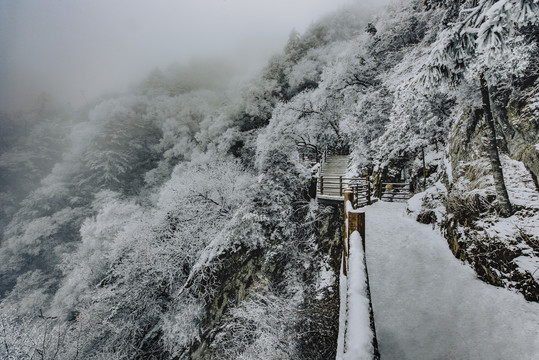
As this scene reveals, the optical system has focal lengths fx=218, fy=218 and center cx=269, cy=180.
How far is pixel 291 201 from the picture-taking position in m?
13.2

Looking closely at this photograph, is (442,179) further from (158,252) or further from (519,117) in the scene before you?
(158,252)

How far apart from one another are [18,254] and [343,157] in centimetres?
3828

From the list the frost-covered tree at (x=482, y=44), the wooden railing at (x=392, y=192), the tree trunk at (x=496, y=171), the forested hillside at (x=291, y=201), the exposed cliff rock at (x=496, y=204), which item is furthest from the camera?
the wooden railing at (x=392, y=192)

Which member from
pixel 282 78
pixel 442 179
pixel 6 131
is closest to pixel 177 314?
pixel 442 179

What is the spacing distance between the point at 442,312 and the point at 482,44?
4206 mm

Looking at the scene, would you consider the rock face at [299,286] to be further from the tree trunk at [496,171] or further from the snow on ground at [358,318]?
the snow on ground at [358,318]

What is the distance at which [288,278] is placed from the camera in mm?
10352

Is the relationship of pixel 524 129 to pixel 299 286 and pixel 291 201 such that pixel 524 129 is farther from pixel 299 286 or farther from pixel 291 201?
pixel 291 201

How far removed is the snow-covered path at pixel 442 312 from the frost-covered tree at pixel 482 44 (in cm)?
209

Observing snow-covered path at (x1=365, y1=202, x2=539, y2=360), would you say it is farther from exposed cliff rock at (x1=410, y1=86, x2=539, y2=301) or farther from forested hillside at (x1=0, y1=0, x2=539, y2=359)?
forested hillside at (x1=0, y1=0, x2=539, y2=359)

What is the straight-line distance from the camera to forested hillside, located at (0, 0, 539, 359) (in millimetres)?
4863

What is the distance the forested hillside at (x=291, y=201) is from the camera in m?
4.86

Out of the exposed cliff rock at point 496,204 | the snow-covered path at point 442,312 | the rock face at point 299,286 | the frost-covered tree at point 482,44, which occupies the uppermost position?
the frost-covered tree at point 482,44

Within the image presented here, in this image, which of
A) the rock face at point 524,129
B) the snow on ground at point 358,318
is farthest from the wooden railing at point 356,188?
the snow on ground at point 358,318
